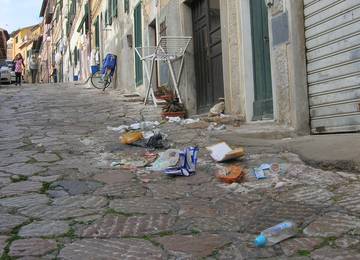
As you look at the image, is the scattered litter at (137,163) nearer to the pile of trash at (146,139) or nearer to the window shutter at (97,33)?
the pile of trash at (146,139)

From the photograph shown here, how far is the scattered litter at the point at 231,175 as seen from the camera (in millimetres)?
4547

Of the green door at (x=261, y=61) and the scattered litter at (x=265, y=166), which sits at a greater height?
the green door at (x=261, y=61)

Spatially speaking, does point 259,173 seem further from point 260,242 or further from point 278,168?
point 260,242

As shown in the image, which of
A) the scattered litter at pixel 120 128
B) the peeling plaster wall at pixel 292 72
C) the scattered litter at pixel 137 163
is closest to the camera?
the scattered litter at pixel 137 163

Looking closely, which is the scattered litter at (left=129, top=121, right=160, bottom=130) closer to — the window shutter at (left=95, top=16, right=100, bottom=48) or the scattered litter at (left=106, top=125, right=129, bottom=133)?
the scattered litter at (left=106, top=125, right=129, bottom=133)

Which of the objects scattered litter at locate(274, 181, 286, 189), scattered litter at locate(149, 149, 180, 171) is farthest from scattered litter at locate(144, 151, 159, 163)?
scattered litter at locate(274, 181, 286, 189)

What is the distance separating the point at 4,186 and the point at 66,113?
19.5ft

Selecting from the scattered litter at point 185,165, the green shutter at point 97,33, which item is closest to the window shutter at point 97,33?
the green shutter at point 97,33

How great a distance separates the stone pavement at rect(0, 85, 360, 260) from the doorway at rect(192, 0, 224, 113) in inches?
115

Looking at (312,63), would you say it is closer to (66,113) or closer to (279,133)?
(279,133)

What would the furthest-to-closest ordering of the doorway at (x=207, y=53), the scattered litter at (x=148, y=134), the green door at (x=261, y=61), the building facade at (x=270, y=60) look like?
the doorway at (x=207, y=53) < the green door at (x=261, y=61) < the scattered litter at (x=148, y=134) < the building facade at (x=270, y=60)

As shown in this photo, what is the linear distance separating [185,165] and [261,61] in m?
3.10

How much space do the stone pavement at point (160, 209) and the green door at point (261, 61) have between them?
1317mm

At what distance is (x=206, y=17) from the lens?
9.43 meters
